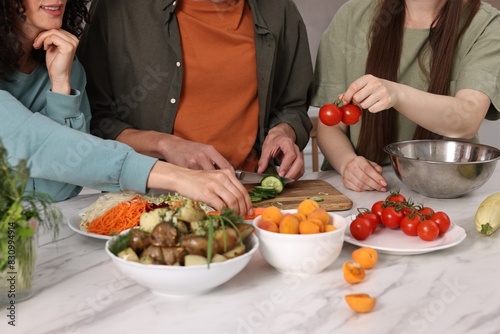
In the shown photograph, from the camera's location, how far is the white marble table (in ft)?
3.87

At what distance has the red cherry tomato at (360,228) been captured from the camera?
156 cm

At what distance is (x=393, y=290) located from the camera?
133 cm

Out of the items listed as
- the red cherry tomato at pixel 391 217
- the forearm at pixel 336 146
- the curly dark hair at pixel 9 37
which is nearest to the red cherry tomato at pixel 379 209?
the red cherry tomato at pixel 391 217

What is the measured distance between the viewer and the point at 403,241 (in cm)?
159

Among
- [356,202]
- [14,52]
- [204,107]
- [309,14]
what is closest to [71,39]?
[14,52]

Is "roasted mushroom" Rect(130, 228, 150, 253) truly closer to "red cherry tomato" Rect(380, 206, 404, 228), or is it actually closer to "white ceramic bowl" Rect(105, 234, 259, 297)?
"white ceramic bowl" Rect(105, 234, 259, 297)

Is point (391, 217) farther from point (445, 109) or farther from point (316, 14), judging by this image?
point (316, 14)

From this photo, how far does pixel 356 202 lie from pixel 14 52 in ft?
3.63

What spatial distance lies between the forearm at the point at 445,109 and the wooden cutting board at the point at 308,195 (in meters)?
0.35

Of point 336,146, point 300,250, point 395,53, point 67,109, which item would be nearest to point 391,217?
point 300,250

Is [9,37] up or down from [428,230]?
up

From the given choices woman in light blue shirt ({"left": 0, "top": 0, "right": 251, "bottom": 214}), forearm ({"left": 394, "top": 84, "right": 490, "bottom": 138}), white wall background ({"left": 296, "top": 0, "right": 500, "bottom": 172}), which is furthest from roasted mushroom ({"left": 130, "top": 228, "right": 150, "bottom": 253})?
Answer: white wall background ({"left": 296, "top": 0, "right": 500, "bottom": 172})

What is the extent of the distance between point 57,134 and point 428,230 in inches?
38.6

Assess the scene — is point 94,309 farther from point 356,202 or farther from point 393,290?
point 356,202
